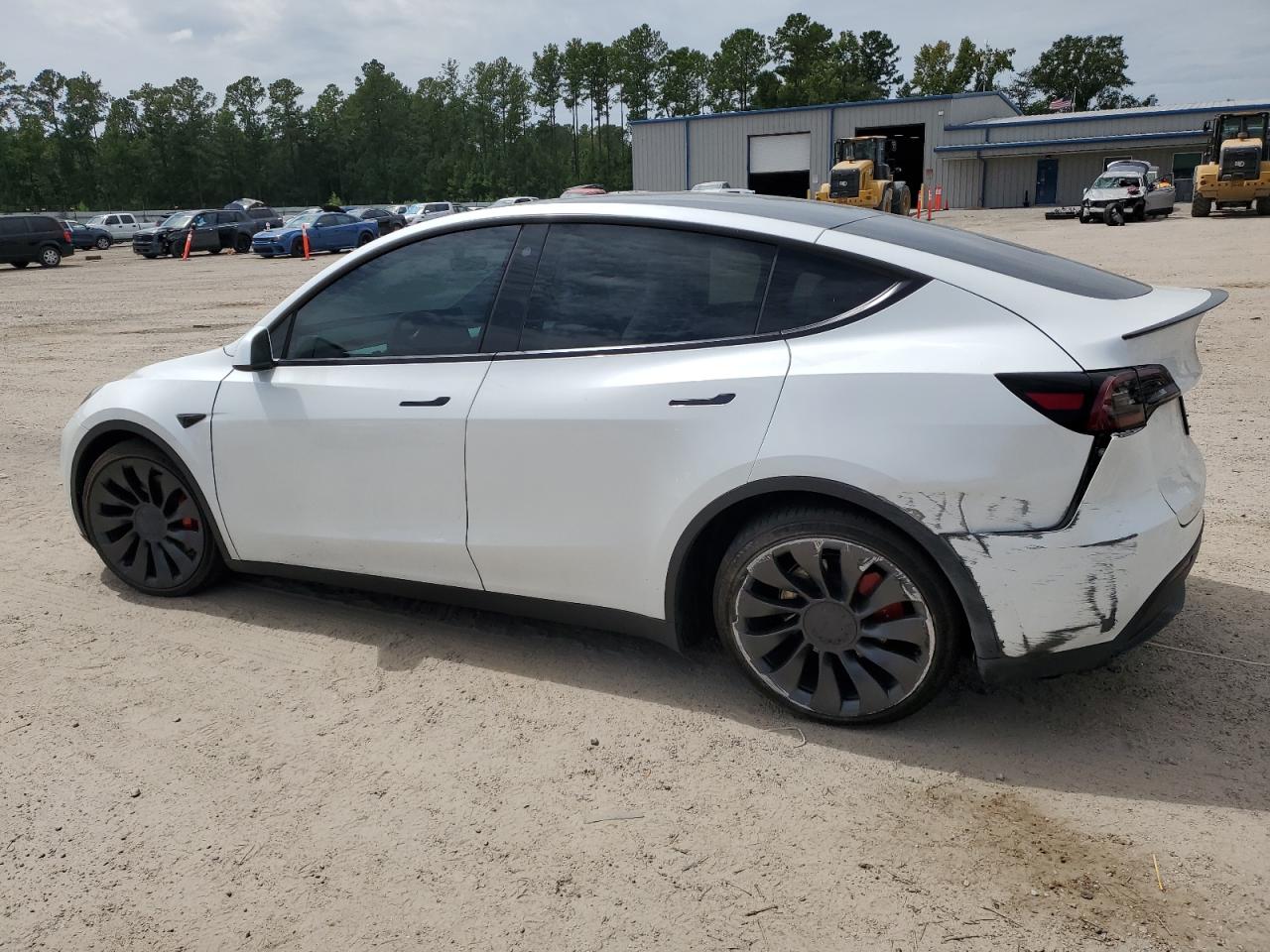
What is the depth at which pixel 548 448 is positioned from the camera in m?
3.40

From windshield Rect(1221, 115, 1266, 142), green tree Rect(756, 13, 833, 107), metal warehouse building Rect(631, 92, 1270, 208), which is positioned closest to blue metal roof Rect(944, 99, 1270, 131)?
metal warehouse building Rect(631, 92, 1270, 208)

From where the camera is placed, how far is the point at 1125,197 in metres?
33.0

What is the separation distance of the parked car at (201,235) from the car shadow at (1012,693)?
37.4 m

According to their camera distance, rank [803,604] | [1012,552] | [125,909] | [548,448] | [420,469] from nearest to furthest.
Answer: [125,909], [1012,552], [803,604], [548,448], [420,469]

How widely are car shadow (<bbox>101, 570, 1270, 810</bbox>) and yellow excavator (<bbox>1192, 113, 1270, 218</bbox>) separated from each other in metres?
34.6

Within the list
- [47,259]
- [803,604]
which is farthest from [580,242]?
[47,259]

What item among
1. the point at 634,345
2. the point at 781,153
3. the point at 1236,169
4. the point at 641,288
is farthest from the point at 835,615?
the point at 781,153

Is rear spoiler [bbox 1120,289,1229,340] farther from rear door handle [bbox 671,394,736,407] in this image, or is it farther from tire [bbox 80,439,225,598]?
tire [bbox 80,439,225,598]

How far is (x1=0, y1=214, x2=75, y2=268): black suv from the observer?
32.2m

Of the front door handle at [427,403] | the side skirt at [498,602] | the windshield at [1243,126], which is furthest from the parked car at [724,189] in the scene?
the windshield at [1243,126]

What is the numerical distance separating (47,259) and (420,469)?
36130 mm

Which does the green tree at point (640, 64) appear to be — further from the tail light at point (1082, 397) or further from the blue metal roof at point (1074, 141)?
the tail light at point (1082, 397)

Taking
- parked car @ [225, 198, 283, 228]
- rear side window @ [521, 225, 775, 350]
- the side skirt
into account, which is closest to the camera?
rear side window @ [521, 225, 775, 350]

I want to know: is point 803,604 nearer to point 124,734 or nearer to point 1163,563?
point 1163,563
